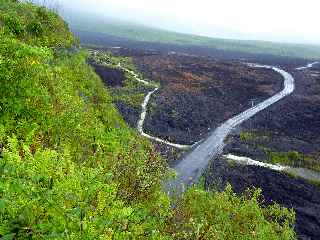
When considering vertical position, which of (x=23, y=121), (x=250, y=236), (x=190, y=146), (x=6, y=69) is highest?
(x=6, y=69)

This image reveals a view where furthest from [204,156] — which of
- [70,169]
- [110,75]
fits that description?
[70,169]

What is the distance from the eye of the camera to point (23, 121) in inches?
753

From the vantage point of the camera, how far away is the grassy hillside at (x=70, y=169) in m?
9.95

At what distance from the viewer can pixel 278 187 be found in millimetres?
52219

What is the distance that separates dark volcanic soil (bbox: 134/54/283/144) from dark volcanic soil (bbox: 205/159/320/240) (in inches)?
518

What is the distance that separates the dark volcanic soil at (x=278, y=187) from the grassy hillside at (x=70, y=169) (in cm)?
1685

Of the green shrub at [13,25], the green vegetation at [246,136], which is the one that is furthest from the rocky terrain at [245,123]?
the green shrub at [13,25]

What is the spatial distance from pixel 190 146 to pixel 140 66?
65.3m

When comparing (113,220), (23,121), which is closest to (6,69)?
(23,121)

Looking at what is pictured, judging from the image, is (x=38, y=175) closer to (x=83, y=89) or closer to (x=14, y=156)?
(x=14, y=156)

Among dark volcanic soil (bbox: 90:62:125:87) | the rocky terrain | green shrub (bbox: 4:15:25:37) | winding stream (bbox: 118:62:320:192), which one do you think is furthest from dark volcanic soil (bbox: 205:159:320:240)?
dark volcanic soil (bbox: 90:62:125:87)

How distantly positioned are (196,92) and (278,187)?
2075 inches

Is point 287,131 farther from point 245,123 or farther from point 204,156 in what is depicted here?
point 204,156

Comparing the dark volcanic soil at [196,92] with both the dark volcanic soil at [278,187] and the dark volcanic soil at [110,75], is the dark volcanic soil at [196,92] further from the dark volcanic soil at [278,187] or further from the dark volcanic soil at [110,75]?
the dark volcanic soil at [278,187]
